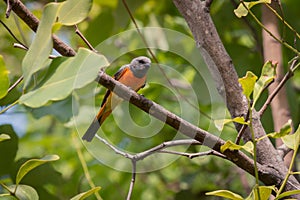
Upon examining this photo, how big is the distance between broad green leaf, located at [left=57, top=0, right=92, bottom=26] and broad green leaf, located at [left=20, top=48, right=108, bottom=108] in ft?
0.23

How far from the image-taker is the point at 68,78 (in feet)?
2.34

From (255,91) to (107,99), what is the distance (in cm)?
88

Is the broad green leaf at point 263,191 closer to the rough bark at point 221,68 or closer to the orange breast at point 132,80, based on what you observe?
the rough bark at point 221,68

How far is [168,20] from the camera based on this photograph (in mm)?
2215

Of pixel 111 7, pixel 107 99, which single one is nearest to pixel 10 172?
pixel 107 99

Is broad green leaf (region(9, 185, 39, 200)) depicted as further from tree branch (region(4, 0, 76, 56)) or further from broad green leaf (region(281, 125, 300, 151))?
broad green leaf (region(281, 125, 300, 151))

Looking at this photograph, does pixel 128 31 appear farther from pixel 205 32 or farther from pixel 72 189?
pixel 205 32

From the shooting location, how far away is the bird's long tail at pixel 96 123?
1.54 meters

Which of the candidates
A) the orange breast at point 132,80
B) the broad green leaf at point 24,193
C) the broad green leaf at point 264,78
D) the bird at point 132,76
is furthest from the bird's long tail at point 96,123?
the broad green leaf at point 264,78

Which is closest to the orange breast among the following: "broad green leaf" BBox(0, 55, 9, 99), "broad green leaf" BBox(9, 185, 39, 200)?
"broad green leaf" BBox(9, 185, 39, 200)

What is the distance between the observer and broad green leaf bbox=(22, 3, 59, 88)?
71 cm

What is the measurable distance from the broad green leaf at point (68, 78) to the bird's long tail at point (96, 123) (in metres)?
0.79

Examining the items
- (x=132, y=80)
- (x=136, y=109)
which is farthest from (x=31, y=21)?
(x=132, y=80)

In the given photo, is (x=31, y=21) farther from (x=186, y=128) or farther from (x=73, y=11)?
(x=186, y=128)
